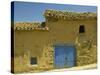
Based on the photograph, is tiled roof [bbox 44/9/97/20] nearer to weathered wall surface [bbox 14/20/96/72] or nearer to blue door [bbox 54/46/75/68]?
weathered wall surface [bbox 14/20/96/72]

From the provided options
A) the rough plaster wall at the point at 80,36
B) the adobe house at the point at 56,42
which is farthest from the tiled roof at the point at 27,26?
the rough plaster wall at the point at 80,36

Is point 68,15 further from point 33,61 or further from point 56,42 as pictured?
point 33,61

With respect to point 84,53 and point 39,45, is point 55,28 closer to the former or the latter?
point 39,45

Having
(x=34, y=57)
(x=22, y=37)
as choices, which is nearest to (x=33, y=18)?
(x=22, y=37)

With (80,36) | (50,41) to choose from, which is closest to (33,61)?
(50,41)

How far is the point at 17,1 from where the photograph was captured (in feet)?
7.93

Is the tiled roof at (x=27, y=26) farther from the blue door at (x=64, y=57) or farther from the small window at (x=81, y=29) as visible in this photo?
the small window at (x=81, y=29)

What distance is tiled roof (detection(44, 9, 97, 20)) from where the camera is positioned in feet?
8.38

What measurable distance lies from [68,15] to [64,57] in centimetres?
43

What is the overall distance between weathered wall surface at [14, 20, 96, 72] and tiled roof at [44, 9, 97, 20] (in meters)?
0.05

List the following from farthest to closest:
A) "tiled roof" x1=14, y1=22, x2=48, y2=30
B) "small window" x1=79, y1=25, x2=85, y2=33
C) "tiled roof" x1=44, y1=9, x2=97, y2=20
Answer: "small window" x1=79, y1=25, x2=85, y2=33 < "tiled roof" x1=44, y1=9, x2=97, y2=20 < "tiled roof" x1=14, y1=22, x2=48, y2=30

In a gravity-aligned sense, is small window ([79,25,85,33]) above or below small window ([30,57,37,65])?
above

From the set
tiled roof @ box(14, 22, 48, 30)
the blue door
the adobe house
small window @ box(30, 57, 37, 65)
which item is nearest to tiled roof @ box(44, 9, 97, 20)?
the adobe house

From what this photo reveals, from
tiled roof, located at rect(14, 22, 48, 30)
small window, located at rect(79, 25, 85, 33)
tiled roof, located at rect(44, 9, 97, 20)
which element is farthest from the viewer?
small window, located at rect(79, 25, 85, 33)
